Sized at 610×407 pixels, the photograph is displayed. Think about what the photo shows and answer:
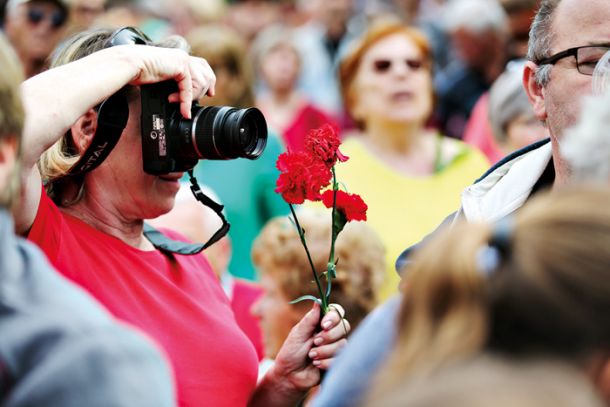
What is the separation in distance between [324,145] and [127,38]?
566 mm

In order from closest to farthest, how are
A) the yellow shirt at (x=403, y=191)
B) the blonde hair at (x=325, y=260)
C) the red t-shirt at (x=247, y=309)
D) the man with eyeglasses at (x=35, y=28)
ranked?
the blonde hair at (x=325, y=260)
the red t-shirt at (x=247, y=309)
the yellow shirt at (x=403, y=191)
the man with eyeglasses at (x=35, y=28)

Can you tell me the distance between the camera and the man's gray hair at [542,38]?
2.66 m

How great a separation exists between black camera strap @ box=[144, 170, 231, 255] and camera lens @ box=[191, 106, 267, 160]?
18cm

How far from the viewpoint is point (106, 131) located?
2.51 metres

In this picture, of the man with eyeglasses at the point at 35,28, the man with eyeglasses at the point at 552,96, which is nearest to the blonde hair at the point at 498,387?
the man with eyeglasses at the point at 552,96

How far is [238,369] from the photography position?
8.45 ft

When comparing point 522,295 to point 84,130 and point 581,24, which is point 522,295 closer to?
point 581,24

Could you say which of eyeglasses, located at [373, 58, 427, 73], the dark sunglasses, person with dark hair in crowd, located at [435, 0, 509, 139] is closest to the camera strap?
eyeglasses, located at [373, 58, 427, 73]

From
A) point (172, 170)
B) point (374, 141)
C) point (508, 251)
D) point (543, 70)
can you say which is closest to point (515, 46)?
point (374, 141)

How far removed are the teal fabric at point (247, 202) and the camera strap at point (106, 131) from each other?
2.49 metres

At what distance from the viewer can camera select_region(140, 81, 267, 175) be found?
2486mm

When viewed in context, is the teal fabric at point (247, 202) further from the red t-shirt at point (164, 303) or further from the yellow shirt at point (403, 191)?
the red t-shirt at point (164, 303)

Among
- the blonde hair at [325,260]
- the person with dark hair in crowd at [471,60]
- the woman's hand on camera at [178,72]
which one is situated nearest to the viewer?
the woman's hand on camera at [178,72]

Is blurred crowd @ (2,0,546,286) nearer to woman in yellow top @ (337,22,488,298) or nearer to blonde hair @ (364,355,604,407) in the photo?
woman in yellow top @ (337,22,488,298)
